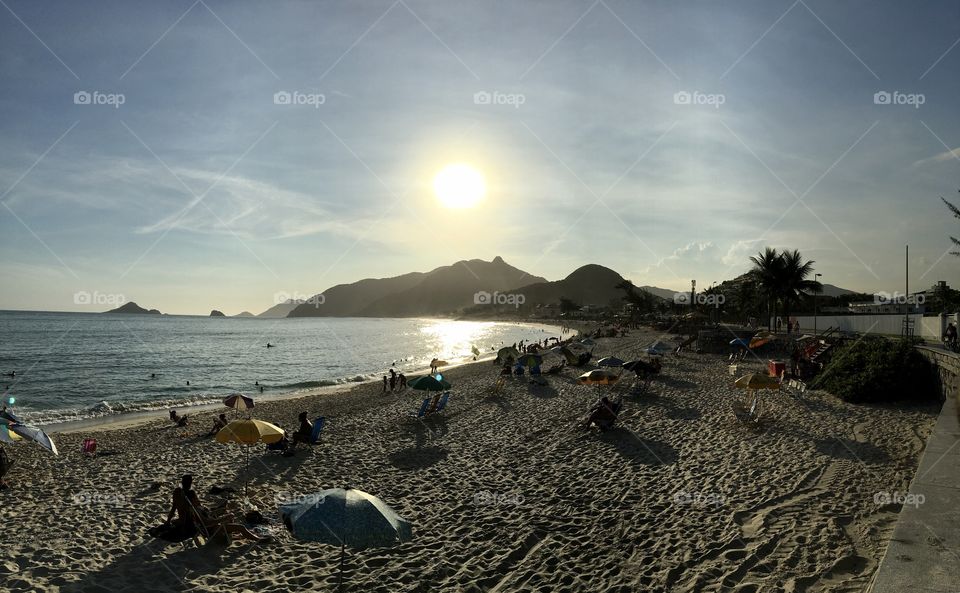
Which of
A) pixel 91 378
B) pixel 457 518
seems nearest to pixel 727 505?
pixel 457 518

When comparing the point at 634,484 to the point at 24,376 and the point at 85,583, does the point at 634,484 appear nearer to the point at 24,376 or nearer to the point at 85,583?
the point at 85,583

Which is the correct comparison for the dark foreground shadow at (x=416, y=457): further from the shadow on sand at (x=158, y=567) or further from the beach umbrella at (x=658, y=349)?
the beach umbrella at (x=658, y=349)

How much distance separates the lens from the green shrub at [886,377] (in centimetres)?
1467

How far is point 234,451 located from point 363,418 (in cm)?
518

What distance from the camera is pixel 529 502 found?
353 inches

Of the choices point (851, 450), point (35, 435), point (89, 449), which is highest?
point (35, 435)

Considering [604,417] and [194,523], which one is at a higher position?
[604,417]

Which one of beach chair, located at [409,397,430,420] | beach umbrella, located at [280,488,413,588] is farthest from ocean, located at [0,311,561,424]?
beach umbrella, located at [280,488,413,588]

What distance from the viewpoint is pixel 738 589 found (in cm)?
588

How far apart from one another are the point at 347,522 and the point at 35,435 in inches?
336

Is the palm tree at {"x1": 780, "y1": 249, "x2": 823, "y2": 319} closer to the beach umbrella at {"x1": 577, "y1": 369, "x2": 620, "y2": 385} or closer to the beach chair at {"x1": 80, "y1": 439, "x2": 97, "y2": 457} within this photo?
the beach umbrella at {"x1": 577, "y1": 369, "x2": 620, "y2": 385}

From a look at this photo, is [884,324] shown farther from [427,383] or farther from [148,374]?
[148,374]

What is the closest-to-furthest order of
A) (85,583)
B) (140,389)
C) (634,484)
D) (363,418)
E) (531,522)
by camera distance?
(85,583) < (531,522) < (634,484) < (363,418) < (140,389)

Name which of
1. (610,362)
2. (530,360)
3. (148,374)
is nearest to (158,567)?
(610,362)
